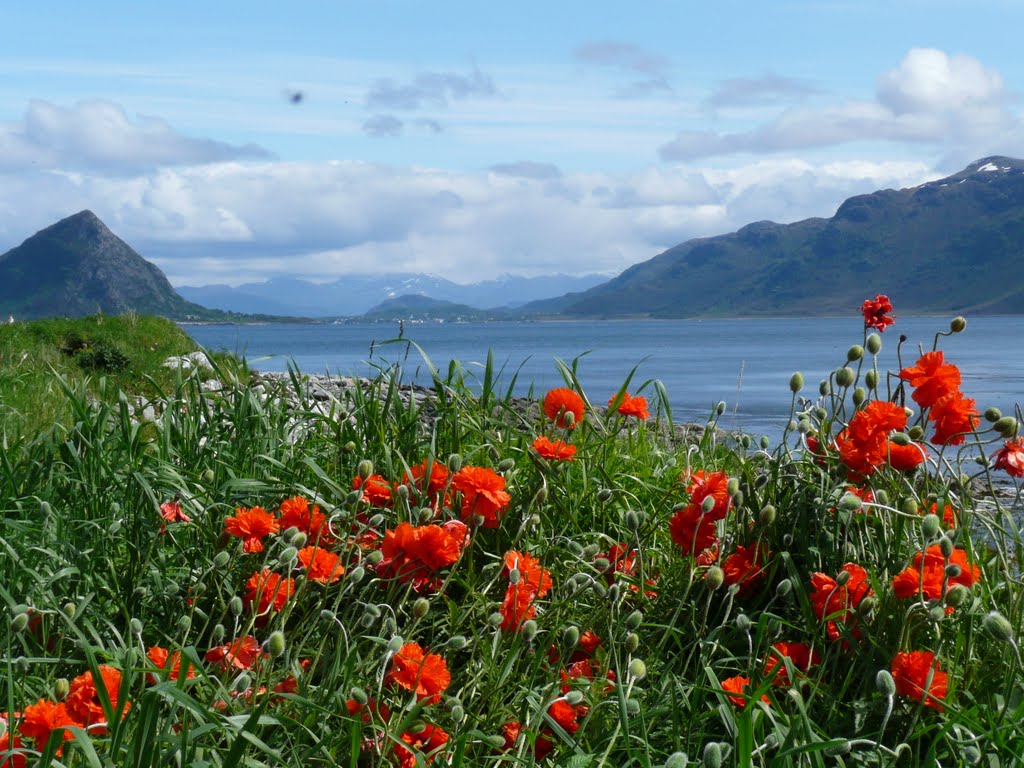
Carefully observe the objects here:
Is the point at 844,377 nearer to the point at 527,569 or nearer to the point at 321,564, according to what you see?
the point at 527,569

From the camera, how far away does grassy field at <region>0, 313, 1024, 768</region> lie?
2.28 metres

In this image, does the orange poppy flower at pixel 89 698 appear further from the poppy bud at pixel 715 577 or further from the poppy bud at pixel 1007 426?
the poppy bud at pixel 1007 426

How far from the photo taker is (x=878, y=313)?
171 inches

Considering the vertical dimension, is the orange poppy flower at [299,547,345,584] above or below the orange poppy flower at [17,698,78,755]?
above

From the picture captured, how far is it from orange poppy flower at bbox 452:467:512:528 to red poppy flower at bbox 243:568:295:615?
538 mm

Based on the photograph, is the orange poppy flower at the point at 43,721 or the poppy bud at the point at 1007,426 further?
the poppy bud at the point at 1007,426

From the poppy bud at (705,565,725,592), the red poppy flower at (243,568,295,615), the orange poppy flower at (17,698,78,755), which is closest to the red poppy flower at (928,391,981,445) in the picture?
the poppy bud at (705,565,725,592)

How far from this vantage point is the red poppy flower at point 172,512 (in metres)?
3.10

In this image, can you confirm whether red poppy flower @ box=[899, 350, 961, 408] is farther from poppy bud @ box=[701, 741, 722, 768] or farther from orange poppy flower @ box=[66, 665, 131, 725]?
orange poppy flower @ box=[66, 665, 131, 725]

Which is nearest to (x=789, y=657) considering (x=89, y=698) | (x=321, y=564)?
(x=321, y=564)

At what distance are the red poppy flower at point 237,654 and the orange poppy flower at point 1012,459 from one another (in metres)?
2.17

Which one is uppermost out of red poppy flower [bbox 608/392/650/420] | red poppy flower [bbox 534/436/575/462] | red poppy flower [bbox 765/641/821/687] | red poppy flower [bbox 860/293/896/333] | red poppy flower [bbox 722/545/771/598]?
red poppy flower [bbox 860/293/896/333]

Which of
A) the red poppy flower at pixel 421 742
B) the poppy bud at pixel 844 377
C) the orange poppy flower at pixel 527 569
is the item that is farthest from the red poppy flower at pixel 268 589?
the poppy bud at pixel 844 377

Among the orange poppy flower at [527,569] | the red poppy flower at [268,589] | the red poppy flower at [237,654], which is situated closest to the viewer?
the red poppy flower at [237,654]
